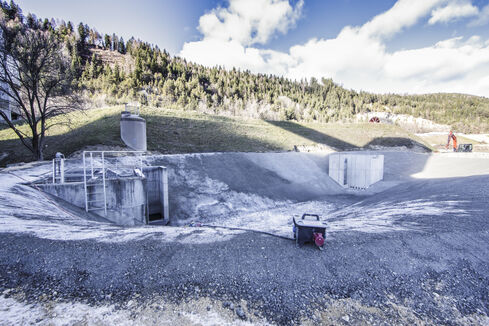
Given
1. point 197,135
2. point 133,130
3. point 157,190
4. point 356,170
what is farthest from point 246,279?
point 197,135

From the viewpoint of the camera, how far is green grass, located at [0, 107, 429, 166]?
19.7 meters

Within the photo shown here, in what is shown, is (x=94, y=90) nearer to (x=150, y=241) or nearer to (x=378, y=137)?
(x=150, y=241)

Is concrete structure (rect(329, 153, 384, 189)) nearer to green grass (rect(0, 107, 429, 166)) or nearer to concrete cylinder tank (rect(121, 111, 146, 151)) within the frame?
green grass (rect(0, 107, 429, 166))

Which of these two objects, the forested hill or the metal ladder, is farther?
the forested hill

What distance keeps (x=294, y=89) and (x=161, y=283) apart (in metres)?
87.4

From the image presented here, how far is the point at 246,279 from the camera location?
10.9 ft

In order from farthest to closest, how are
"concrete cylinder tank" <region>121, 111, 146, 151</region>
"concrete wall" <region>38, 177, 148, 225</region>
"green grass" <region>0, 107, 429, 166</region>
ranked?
"green grass" <region>0, 107, 429, 166</region> < "concrete cylinder tank" <region>121, 111, 146, 151</region> < "concrete wall" <region>38, 177, 148, 225</region>

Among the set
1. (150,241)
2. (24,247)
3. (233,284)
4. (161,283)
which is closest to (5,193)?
(24,247)

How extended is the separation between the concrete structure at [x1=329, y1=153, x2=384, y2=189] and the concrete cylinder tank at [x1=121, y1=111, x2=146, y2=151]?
726 inches

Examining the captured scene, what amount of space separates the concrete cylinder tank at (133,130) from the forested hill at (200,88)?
3016 cm

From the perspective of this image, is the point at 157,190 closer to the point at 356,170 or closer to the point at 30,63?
the point at 30,63

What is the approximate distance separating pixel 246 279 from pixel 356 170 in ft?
63.5

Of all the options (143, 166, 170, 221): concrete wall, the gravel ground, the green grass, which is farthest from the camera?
the green grass

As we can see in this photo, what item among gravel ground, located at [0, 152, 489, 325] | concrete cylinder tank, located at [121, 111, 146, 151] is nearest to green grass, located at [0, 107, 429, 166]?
concrete cylinder tank, located at [121, 111, 146, 151]
